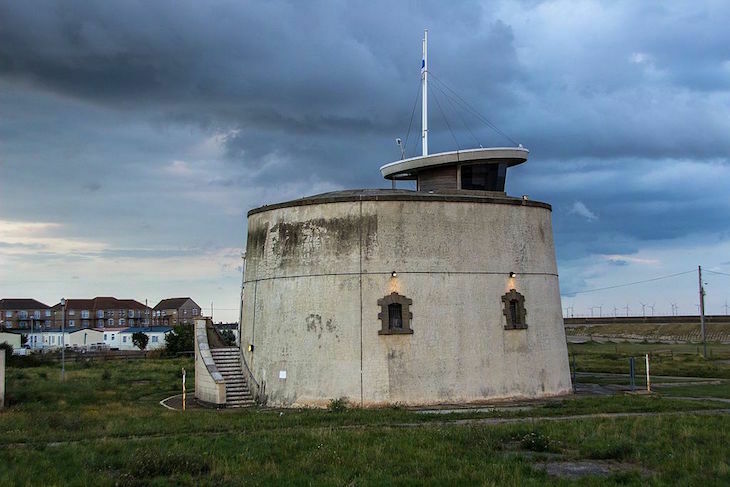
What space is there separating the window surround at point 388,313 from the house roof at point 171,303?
383 ft

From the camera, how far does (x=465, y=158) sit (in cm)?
2736

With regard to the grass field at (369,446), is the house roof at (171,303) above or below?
above

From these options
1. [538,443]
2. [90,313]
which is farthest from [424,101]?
[90,313]

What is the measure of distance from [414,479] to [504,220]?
14.8 metres

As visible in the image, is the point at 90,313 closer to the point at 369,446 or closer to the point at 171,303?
the point at 171,303

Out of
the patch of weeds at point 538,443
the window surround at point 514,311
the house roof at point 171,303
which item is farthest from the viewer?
the house roof at point 171,303

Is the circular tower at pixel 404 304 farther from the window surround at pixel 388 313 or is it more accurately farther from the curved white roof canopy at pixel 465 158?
the curved white roof canopy at pixel 465 158

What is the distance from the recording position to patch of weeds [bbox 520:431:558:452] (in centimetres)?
1434

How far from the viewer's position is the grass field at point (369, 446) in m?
11.9

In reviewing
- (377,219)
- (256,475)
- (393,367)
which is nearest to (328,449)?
(256,475)

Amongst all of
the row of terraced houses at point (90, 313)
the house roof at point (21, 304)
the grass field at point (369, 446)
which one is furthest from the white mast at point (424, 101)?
the house roof at point (21, 304)

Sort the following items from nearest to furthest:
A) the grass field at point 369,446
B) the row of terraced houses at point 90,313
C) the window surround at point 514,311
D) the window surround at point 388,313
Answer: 1. the grass field at point 369,446
2. the window surround at point 388,313
3. the window surround at point 514,311
4. the row of terraced houses at point 90,313

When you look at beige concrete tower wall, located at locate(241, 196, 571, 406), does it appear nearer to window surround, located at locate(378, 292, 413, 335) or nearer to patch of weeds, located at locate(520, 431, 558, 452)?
window surround, located at locate(378, 292, 413, 335)

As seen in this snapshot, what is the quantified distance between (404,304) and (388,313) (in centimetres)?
61
